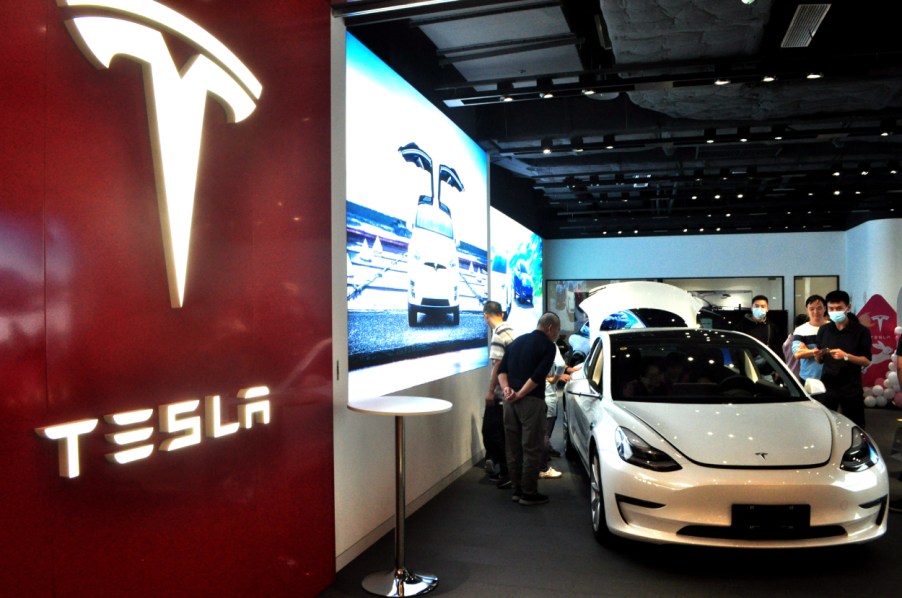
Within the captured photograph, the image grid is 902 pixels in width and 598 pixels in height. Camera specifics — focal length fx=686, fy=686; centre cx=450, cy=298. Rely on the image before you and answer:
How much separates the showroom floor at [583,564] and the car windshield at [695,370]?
3.14 ft

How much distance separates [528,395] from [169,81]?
11.5 ft

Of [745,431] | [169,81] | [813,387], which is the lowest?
[745,431]

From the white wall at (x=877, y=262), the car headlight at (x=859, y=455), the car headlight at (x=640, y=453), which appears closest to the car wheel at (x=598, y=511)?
the car headlight at (x=640, y=453)

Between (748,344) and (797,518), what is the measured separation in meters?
1.64

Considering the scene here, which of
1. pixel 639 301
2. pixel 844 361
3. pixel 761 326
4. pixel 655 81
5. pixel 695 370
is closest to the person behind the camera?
pixel 695 370

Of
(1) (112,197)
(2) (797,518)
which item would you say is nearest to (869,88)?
(2) (797,518)

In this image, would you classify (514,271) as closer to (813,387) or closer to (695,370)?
(695,370)

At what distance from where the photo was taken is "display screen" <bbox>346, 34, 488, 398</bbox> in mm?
4363

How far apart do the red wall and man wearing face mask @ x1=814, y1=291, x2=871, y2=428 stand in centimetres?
417

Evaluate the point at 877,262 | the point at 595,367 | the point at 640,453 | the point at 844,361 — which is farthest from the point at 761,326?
the point at 877,262

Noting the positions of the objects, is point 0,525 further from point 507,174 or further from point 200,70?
point 507,174

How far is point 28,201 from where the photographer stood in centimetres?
195

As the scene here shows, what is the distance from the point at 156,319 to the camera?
2.44 m

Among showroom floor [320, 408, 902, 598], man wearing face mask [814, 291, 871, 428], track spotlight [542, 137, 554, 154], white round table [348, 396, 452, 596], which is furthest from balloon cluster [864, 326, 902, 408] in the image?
white round table [348, 396, 452, 596]
